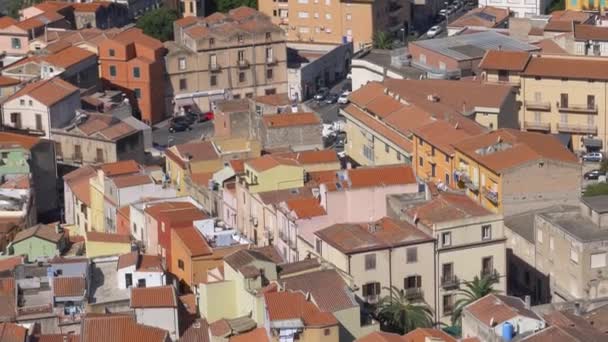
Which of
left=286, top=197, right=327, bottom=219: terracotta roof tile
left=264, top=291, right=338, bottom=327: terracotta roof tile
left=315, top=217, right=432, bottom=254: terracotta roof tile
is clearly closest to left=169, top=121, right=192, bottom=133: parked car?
left=286, top=197, right=327, bottom=219: terracotta roof tile

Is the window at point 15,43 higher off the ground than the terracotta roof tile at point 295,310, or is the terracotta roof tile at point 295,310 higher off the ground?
the terracotta roof tile at point 295,310

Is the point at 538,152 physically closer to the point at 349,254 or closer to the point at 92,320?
the point at 349,254

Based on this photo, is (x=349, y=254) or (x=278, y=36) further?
(x=278, y=36)

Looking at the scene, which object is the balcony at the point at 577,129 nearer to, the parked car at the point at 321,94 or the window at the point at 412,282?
the parked car at the point at 321,94

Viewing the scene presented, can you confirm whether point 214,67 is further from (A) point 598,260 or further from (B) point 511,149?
(A) point 598,260

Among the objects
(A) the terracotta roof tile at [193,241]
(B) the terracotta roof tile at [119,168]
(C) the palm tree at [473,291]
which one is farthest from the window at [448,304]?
(B) the terracotta roof tile at [119,168]

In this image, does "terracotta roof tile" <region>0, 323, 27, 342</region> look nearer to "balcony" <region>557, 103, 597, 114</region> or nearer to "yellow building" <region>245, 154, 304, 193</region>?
"yellow building" <region>245, 154, 304, 193</region>

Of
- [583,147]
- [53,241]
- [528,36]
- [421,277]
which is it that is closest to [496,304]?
[421,277]
